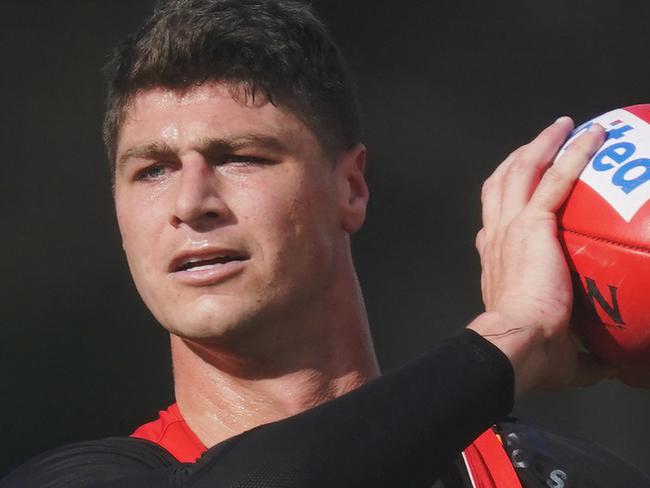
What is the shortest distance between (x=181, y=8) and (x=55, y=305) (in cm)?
229

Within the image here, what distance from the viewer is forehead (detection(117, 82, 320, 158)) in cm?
262

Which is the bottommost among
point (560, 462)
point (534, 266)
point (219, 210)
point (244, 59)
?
point (560, 462)

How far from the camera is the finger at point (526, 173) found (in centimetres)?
250

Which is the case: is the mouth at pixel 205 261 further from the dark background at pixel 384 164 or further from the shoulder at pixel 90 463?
the dark background at pixel 384 164

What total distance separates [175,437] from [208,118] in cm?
65

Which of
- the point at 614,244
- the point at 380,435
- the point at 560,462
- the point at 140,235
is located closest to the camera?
the point at 380,435

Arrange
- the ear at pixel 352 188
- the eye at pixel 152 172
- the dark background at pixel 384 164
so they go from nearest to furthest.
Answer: the eye at pixel 152 172 < the ear at pixel 352 188 < the dark background at pixel 384 164

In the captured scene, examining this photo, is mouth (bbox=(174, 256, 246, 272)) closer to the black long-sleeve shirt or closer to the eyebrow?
the eyebrow

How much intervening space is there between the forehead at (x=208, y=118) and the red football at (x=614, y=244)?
0.60 m

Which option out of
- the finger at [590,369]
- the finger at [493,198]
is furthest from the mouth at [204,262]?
the finger at [590,369]

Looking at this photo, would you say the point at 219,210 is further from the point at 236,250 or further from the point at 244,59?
the point at 244,59

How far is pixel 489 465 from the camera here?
8.68 ft

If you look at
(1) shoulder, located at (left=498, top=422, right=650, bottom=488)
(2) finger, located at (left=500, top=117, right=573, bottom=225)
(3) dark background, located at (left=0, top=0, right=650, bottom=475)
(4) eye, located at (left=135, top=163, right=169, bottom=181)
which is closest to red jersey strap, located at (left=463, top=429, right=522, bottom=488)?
(1) shoulder, located at (left=498, top=422, right=650, bottom=488)

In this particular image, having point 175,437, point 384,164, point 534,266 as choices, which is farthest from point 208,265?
point 384,164
